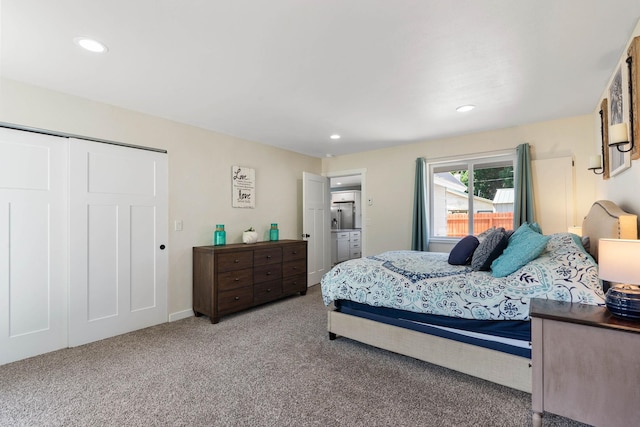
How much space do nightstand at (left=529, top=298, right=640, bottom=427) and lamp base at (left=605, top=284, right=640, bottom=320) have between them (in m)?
0.04

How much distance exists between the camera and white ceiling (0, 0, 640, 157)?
174 cm

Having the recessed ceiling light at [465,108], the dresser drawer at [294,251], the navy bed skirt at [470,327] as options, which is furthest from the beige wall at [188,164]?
the recessed ceiling light at [465,108]

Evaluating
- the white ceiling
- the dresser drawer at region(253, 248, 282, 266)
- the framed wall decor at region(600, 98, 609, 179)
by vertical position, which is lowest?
the dresser drawer at region(253, 248, 282, 266)

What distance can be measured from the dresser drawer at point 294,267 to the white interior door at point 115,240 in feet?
5.17

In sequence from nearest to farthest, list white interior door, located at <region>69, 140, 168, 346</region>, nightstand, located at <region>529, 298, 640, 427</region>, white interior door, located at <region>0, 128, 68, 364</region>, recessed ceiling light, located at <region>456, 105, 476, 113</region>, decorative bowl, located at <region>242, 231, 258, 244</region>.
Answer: nightstand, located at <region>529, 298, 640, 427</region>
white interior door, located at <region>0, 128, 68, 364</region>
white interior door, located at <region>69, 140, 168, 346</region>
recessed ceiling light, located at <region>456, 105, 476, 113</region>
decorative bowl, located at <region>242, 231, 258, 244</region>

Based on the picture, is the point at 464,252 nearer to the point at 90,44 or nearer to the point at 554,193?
the point at 554,193

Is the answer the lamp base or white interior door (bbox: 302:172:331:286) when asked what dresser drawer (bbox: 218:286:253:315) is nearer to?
white interior door (bbox: 302:172:331:286)

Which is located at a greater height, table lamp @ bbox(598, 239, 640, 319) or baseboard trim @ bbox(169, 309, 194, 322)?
table lamp @ bbox(598, 239, 640, 319)

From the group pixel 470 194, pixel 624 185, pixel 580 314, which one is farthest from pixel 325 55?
pixel 470 194

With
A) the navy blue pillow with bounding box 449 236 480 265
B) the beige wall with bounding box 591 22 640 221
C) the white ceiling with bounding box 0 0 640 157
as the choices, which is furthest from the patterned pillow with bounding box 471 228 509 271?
the white ceiling with bounding box 0 0 640 157

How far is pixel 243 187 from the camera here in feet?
14.5

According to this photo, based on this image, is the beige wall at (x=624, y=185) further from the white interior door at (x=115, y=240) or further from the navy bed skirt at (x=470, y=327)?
the white interior door at (x=115, y=240)

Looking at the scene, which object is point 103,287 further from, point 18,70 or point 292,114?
point 292,114

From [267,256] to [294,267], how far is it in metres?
0.59
